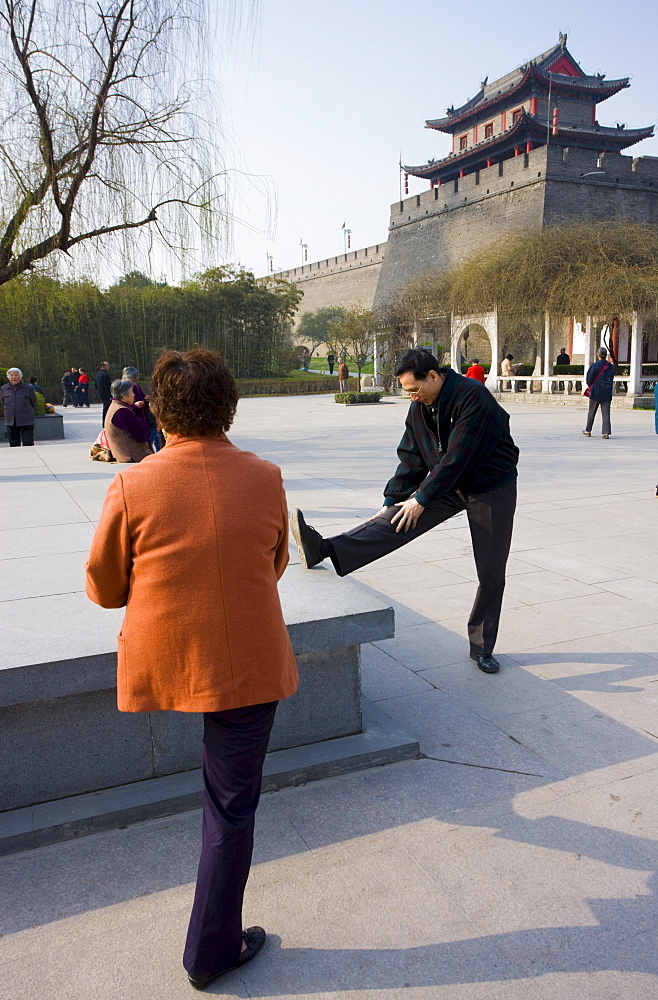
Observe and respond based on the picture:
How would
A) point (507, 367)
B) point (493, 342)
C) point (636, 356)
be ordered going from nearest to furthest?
point (636, 356), point (507, 367), point (493, 342)

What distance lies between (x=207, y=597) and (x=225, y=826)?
1.68 feet

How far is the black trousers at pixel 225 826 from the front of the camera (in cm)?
162

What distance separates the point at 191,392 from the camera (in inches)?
62.1

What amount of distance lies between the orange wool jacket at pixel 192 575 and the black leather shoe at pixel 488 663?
1.94 meters

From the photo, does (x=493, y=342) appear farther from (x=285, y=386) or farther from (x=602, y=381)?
(x=285, y=386)

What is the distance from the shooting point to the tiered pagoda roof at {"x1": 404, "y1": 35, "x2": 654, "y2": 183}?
3453 centimetres

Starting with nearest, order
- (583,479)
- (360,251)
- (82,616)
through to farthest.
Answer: (82,616) → (583,479) → (360,251)

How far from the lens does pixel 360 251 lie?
1829 inches

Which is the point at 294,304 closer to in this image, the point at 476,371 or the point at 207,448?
the point at 476,371

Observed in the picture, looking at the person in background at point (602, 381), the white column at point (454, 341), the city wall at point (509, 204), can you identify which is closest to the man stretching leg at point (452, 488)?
the person in background at point (602, 381)

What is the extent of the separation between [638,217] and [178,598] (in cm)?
3412

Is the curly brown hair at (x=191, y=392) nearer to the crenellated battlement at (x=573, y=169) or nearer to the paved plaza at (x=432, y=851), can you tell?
the paved plaza at (x=432, y=851)

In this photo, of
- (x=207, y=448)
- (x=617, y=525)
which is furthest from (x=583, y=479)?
(x=207, y=448)

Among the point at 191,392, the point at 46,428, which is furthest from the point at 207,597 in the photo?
the point at 46,428
